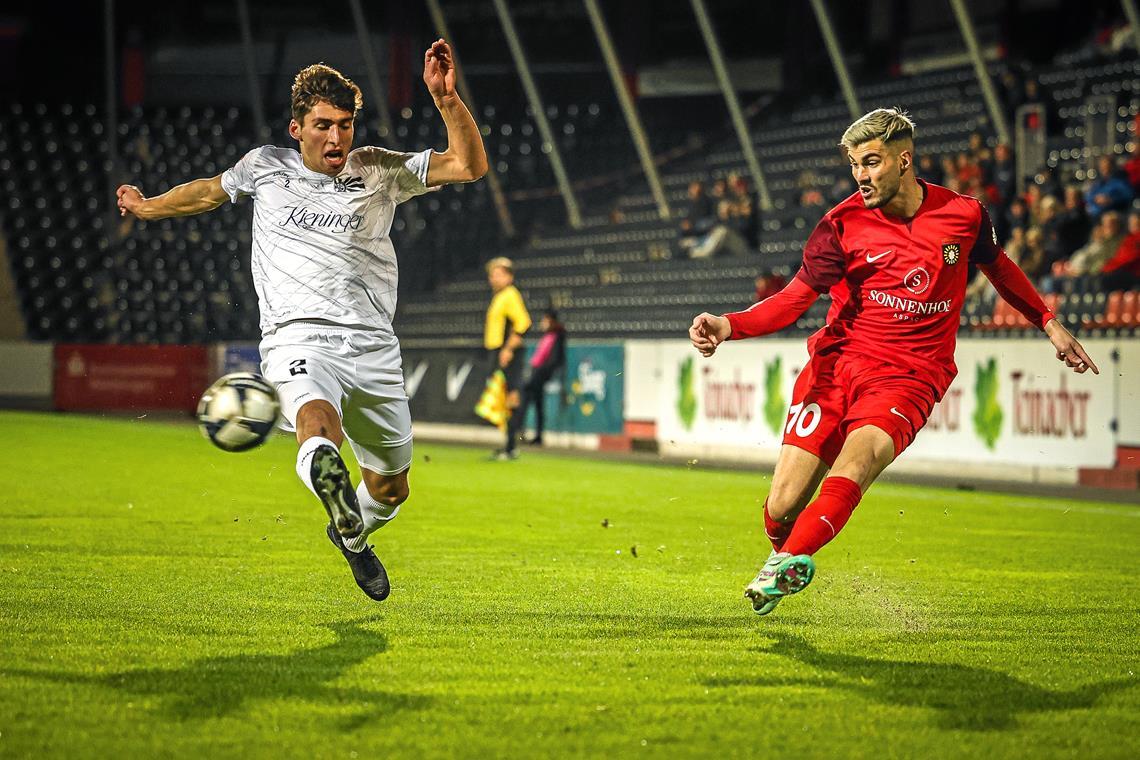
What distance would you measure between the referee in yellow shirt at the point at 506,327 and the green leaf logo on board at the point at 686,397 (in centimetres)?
251

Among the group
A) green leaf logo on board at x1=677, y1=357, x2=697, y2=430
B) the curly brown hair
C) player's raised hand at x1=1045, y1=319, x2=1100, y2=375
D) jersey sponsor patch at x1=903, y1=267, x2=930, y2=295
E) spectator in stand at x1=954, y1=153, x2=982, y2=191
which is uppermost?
the curly brown hair

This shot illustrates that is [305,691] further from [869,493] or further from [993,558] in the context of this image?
[869,493]

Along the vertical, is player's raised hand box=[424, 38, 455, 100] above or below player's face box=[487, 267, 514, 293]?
above

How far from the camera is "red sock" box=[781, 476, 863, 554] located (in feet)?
20.7

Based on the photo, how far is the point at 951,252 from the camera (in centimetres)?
693

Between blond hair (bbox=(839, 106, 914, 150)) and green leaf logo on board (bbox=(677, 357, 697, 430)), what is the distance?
553 inches

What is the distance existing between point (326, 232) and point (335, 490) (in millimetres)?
1442

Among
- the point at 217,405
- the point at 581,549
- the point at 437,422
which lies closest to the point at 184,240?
the point at 437,422

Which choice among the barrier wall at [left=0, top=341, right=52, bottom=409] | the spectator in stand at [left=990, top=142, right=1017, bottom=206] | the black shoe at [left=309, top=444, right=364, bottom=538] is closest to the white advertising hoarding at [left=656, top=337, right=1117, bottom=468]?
the spectator in stand at [left=990, top=142, right=1017, bottom=206]

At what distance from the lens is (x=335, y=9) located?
40031mm

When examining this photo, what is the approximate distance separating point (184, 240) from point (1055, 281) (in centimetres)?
1902

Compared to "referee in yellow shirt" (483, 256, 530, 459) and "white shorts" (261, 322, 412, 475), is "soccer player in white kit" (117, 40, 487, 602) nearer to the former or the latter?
"white shorts" (261, 322, 412, 475)

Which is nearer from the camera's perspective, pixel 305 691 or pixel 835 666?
→ pixel 305 691

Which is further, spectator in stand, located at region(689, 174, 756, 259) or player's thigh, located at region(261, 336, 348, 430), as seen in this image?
spectator in stand, located at region(689, 174, 756, 259)
